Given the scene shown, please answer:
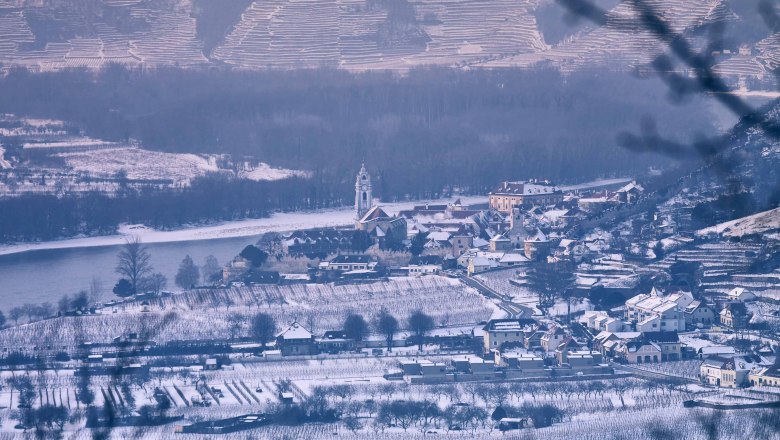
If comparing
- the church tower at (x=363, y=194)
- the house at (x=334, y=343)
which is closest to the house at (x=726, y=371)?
the house at (x=334, y=343)

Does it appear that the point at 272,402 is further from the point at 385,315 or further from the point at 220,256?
the point at 220,256

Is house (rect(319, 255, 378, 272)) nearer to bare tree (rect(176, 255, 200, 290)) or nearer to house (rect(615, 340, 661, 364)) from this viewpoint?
bare tree (rect(176, 255, 200, 290))

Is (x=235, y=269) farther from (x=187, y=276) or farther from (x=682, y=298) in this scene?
(x=682, y=298)

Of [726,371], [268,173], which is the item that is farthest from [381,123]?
[726,371]

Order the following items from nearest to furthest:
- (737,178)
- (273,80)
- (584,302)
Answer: (737,178)
(584,302)
(273,80)

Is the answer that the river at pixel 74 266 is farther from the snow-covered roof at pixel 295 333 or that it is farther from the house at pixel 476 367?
the house at pixel 476 367

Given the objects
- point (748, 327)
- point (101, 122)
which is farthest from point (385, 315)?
point (101, 122)
